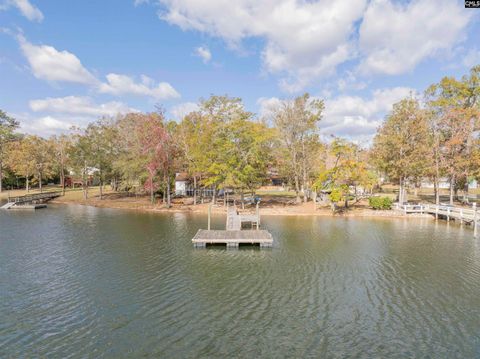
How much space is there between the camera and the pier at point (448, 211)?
37781 mm

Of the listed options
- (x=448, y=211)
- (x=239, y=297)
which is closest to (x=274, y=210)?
(x=448, y=211)

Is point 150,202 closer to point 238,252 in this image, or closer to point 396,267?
point 238,252

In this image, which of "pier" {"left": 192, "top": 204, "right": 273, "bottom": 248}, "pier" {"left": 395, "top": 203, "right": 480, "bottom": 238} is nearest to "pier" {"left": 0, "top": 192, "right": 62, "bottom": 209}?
"pier" {"left": 192, "top": 204, "right": 273, "bottom": 248}

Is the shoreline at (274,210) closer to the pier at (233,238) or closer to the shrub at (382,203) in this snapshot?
the shrub at (382,203)

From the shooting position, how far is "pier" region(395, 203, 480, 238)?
37.8 m

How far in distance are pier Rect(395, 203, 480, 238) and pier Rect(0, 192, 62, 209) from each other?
58.7 meters

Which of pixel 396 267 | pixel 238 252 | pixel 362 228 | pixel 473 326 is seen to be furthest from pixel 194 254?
pixel 362 228

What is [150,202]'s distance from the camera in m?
56.7

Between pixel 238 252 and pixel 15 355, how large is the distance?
16.2 meters

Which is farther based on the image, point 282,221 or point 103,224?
point 282,221

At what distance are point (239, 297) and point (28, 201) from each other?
57.0 metres

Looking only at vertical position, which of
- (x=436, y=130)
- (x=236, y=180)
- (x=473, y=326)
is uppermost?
(x=436, y=130)
